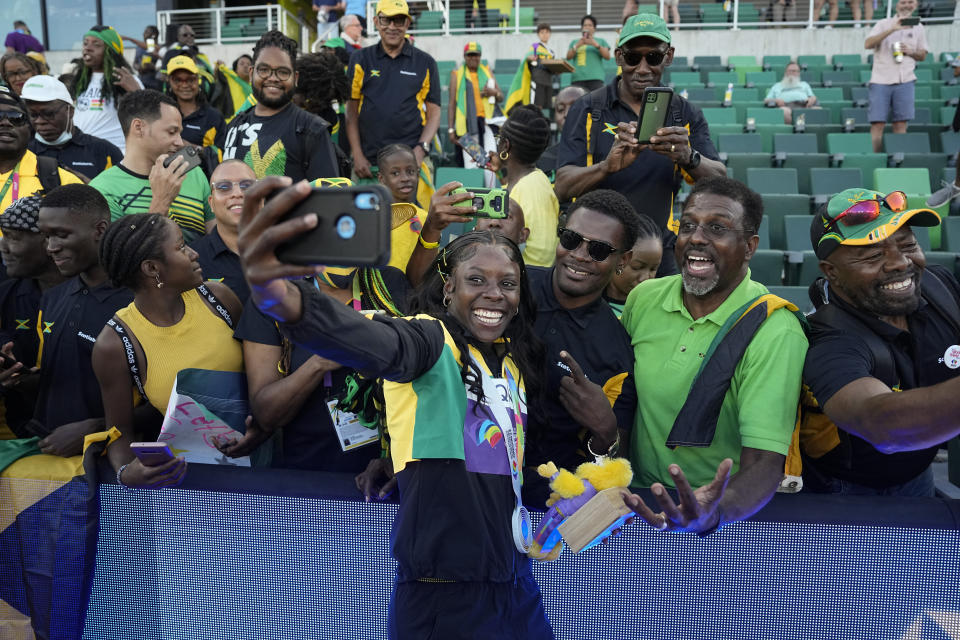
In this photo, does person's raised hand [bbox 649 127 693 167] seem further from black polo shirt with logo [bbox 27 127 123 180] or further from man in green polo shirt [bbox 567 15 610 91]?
man in green polo shirt [bbox 567 15 610 91]

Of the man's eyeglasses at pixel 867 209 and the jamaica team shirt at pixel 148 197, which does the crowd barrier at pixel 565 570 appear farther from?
the jamaica team shirt at pixel 148 197

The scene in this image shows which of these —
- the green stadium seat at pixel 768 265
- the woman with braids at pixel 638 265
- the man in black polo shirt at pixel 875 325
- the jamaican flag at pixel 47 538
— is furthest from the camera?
the green stadium seat at pixel 768 265

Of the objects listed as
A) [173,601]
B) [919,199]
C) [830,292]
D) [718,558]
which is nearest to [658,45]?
[830,292]

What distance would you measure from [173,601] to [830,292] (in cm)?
224

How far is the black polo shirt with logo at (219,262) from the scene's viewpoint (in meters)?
3.22

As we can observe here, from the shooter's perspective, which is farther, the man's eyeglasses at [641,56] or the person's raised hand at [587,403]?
the man's eyeglasses at [641,56]

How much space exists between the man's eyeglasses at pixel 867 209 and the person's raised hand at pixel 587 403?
885mm

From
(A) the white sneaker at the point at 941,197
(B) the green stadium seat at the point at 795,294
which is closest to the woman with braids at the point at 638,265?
(B) the green stadium seat at the point at 795,294

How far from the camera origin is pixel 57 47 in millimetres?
16875

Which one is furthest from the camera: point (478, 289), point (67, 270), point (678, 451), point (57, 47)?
point (57, 47)

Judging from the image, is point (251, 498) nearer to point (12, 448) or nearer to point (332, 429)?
point (332, 429)

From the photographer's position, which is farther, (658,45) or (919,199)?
(919,199)

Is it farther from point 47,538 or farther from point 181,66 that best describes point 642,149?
point 181,66

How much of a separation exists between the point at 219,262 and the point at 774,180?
21.3 feet
